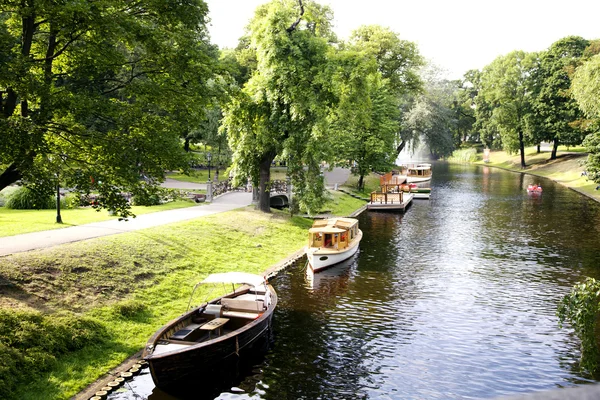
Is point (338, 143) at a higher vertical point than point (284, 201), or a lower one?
higher

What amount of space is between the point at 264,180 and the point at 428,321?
23677 millimetres

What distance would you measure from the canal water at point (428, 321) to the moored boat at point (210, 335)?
2.47ft

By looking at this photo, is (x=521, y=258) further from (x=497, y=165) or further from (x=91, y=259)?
(x=497, y=165)

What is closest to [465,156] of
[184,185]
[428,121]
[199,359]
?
[428,121]

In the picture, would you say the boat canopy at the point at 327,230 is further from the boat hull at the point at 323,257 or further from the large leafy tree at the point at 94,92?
the large leafy tree at the point at 94,92

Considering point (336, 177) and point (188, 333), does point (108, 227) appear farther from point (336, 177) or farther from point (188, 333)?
point (336, 177)

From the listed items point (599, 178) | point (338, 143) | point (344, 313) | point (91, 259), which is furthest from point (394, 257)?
point (599, 178)

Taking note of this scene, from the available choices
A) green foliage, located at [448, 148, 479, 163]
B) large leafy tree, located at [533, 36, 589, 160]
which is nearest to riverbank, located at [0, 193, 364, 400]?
large leafy tree, located at [533, 36, 589, 160]

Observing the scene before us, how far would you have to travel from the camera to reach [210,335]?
19.2m

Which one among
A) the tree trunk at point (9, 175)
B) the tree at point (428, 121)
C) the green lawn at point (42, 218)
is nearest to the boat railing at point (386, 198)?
the green lawn at point (42, 218)

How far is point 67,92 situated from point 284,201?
3558cm

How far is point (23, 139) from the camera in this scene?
16.3 m

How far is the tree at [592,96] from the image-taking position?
5397 cm

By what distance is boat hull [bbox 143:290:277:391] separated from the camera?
640 inches
